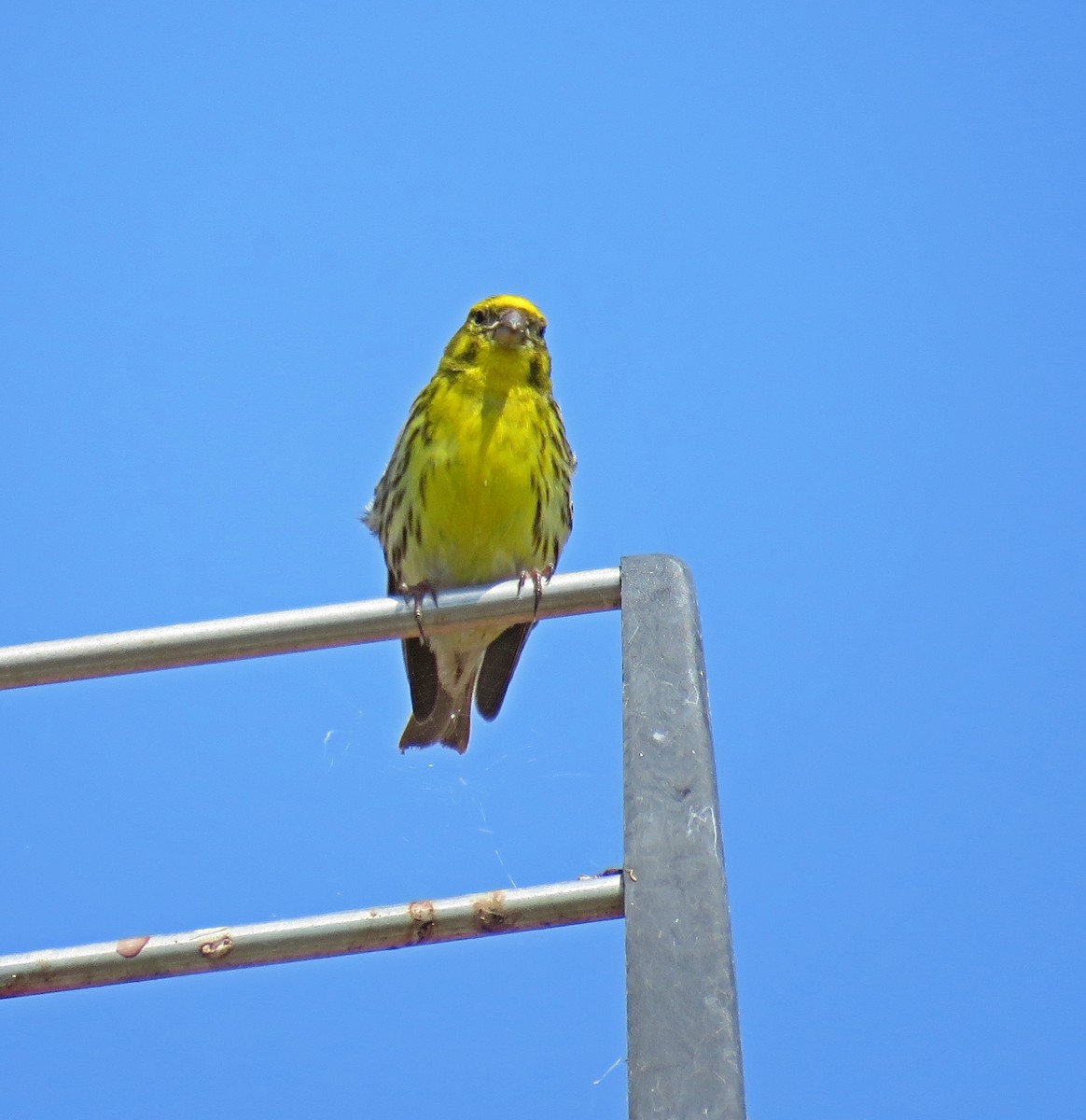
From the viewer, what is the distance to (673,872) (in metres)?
1.79

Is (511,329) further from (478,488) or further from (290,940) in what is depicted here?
(290,940)

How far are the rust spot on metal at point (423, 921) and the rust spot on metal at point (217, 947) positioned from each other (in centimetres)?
24

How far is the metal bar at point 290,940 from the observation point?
1.90 metres

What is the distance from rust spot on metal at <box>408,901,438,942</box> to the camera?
6.35 ft

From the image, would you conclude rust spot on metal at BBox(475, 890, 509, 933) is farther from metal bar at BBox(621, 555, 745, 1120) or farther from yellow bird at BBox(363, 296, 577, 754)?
yellow bird at BBox(363, 296, 577, 754)

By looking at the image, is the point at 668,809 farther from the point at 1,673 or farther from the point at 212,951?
the point at 1,673

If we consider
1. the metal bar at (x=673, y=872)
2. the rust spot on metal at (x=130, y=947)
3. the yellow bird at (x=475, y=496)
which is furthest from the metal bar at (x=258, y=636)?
the yellow bird at (x=475, y=496)

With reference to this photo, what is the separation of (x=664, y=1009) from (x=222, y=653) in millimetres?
977

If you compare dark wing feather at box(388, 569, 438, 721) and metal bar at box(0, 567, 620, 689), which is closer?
metal bar at box(0, 567, 620, 689)

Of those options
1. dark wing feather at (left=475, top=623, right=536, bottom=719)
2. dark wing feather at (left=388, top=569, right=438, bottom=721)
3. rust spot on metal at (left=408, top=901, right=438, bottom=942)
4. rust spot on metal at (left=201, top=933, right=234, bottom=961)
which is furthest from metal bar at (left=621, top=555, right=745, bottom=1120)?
dark wing feather at (left=388, top=569, right=438, bottom=721)

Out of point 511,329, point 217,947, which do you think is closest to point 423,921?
point 217,947

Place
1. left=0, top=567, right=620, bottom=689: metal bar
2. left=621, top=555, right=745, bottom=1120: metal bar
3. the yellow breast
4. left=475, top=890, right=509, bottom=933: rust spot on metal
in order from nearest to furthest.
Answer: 1. left=621, top=555, right=745, bottom=1120: metal bar
2. left=475, top=890, right=509, bottom=933: rust spot on metal
3. left=0, top=567, right=620, bottom=689: metal bar
4. the yellow breast

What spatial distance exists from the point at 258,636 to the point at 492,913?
25.6 inches

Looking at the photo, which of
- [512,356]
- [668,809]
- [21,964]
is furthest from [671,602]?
[512,356]
